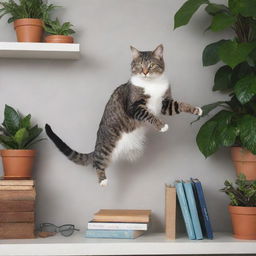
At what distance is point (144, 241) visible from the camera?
1838mm

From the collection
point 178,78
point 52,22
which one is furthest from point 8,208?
point 178,78

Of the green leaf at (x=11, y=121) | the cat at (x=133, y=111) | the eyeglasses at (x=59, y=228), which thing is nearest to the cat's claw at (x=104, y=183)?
the cat at (x=133, y=111)

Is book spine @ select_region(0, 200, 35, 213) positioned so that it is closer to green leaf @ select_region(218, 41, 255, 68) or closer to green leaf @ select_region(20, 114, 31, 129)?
green leaf @ select_region(20, 114, 31, 129)

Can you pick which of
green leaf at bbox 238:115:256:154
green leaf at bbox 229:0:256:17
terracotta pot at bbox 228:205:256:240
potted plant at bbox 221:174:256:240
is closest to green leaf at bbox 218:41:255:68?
green leaf at bbox 229:0:256:17

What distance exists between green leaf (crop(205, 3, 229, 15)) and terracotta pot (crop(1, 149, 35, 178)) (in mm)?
1047

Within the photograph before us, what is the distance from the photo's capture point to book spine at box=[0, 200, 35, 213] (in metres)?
1.87

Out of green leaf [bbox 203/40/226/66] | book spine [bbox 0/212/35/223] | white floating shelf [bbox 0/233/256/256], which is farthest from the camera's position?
green leaf [bbox 203/40/226/66]

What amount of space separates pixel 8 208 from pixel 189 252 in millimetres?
763

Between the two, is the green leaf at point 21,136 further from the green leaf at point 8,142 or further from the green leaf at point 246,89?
the green leaf at point 246,89

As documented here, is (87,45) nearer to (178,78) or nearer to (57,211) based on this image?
(178,78)

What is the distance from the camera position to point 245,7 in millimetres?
1871

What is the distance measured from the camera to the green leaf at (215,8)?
81.1 inches

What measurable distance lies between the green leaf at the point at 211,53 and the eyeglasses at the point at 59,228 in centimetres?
97

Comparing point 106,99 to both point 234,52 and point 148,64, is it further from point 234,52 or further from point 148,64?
point 234,52
